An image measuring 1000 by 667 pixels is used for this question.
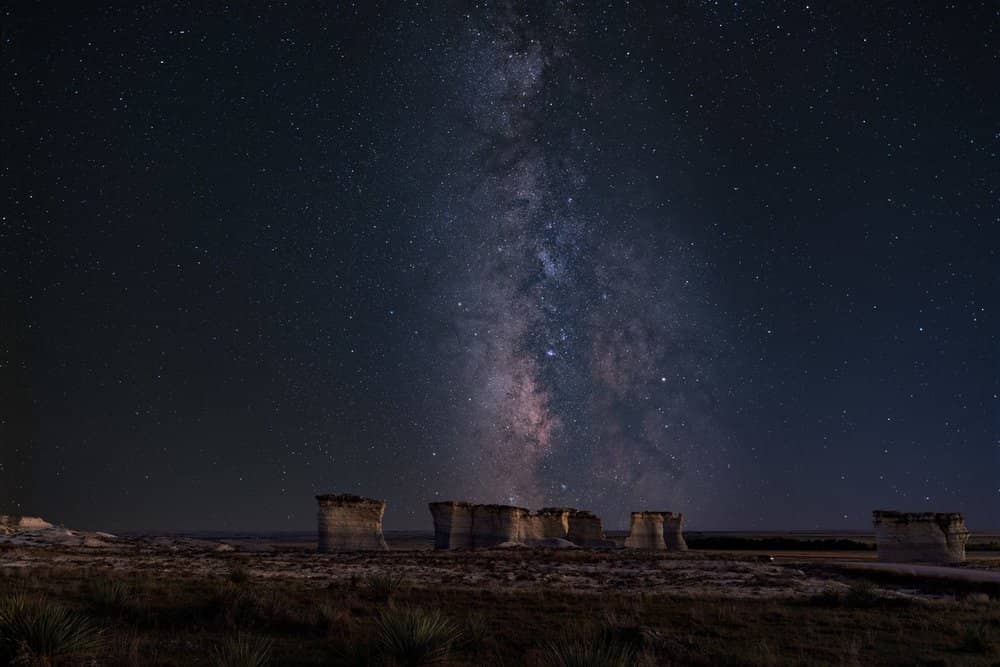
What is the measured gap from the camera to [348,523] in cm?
4419

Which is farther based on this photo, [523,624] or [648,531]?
[648,531]

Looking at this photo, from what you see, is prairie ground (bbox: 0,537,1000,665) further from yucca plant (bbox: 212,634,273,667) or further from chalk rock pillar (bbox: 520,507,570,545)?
chalk rock pillar (bbox: 520,507,570,545)

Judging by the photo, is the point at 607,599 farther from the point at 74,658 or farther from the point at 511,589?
the point at 74,658

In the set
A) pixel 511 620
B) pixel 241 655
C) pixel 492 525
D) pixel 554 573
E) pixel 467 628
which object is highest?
pixel 492 525

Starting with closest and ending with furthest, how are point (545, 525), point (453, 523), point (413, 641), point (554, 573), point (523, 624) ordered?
point (413, 641) → point (523, 624) → point (554, 573) → point (453, 523) → point (545, 525)

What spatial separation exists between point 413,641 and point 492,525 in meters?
43.8

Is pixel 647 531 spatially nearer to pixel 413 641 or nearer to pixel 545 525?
pixel 545 525

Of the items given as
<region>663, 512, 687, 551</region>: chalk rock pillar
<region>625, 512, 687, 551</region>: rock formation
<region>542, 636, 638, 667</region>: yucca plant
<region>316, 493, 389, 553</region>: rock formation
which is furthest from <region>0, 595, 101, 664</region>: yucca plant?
<region>663, 512, 687, 551</region>: chalk rock pillar

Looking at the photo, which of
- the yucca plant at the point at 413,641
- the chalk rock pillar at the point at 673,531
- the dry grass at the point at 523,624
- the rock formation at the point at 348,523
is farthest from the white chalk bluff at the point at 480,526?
the yucca plant at the point at 413,641

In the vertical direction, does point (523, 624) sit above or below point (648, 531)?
below

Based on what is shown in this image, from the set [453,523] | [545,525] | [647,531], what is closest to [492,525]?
[453,523]

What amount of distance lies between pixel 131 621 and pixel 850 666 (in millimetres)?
12346

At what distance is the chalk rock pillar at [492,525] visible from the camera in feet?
172

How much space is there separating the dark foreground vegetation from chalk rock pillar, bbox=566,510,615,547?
1839 inches
